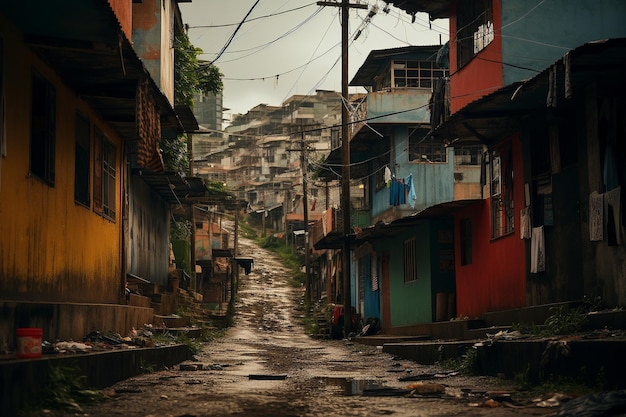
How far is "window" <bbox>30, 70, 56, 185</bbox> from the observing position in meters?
11.5

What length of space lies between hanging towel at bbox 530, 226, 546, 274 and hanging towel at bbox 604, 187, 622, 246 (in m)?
3.15

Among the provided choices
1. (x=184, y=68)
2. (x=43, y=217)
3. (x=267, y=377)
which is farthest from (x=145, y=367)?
(x=184, y=68)

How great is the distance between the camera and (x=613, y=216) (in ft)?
40.6

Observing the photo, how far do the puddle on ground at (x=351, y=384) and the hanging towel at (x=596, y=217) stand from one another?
4.16 meters

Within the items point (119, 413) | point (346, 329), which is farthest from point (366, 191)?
point (119, 413)

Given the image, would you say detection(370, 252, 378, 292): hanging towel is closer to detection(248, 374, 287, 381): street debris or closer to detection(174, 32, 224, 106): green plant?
detection(174, 32, 224, 106): green plant

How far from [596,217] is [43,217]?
26.3ft

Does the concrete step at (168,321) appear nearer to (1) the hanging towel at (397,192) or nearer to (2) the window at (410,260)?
(2) the window at (410,260)

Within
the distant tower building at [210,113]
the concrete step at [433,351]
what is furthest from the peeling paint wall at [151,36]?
the distant tower building at [210,113]

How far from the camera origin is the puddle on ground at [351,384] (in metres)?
9.91

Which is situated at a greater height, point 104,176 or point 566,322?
point 104,176

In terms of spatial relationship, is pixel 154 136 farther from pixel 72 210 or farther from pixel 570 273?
pixel 570 273

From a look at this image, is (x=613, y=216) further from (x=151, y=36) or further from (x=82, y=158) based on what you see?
(x=151, y=36)

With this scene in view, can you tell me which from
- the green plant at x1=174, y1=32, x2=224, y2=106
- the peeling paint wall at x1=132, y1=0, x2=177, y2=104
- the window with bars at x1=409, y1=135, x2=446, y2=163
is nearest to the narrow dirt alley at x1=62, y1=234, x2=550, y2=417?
the peeling paint wall at x1=132, y1=0, x2=177, y2=104
